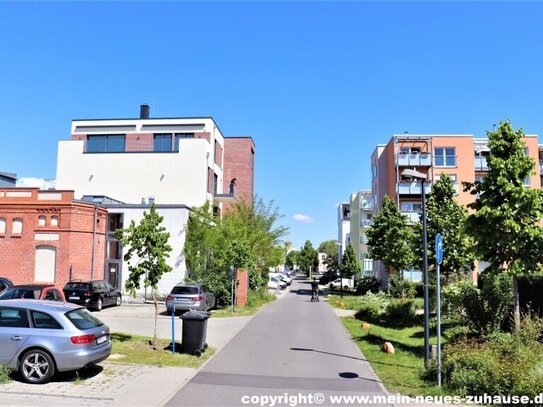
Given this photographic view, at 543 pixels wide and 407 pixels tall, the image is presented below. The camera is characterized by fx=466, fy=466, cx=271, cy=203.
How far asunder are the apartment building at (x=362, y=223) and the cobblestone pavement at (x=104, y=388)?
1914 inches

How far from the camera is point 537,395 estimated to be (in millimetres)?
7324

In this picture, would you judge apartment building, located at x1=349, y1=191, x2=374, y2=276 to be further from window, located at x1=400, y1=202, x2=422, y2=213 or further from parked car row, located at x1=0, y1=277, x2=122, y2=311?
parked car row, located at x1=0, y1=277, x2=122, y2=311

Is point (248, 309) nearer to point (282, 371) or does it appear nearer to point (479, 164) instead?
point (282, 371)

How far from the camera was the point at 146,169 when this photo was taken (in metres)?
36.7

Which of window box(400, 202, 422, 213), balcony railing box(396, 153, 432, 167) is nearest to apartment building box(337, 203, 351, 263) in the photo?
window box(400, 202, 422, 213)

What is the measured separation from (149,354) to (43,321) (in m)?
3.46

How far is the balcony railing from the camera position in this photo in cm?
4459

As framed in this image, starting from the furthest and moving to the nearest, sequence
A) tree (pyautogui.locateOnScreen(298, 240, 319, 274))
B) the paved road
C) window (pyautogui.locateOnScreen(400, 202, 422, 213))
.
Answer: tree (pyautogui.locateOnScreen(298, 240, 319, 274)) → window (pyautogui.locateOnScreen(400, 202, 422, 213)) → the paved road

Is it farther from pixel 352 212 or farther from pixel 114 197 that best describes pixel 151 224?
pixel 352 212

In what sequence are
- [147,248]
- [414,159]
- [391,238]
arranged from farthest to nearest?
[414,159] → [391,238] → [147,248]

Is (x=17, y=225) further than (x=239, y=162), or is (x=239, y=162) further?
(x=239, y=162)

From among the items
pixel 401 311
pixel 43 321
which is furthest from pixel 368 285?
pixel 43 321

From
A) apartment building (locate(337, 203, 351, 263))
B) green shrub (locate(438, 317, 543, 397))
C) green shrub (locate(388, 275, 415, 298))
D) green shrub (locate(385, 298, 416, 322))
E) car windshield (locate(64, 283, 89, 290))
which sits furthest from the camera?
apartment building (locate(337, 203, 351, 263))

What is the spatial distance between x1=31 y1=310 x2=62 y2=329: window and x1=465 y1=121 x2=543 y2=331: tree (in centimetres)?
1043
